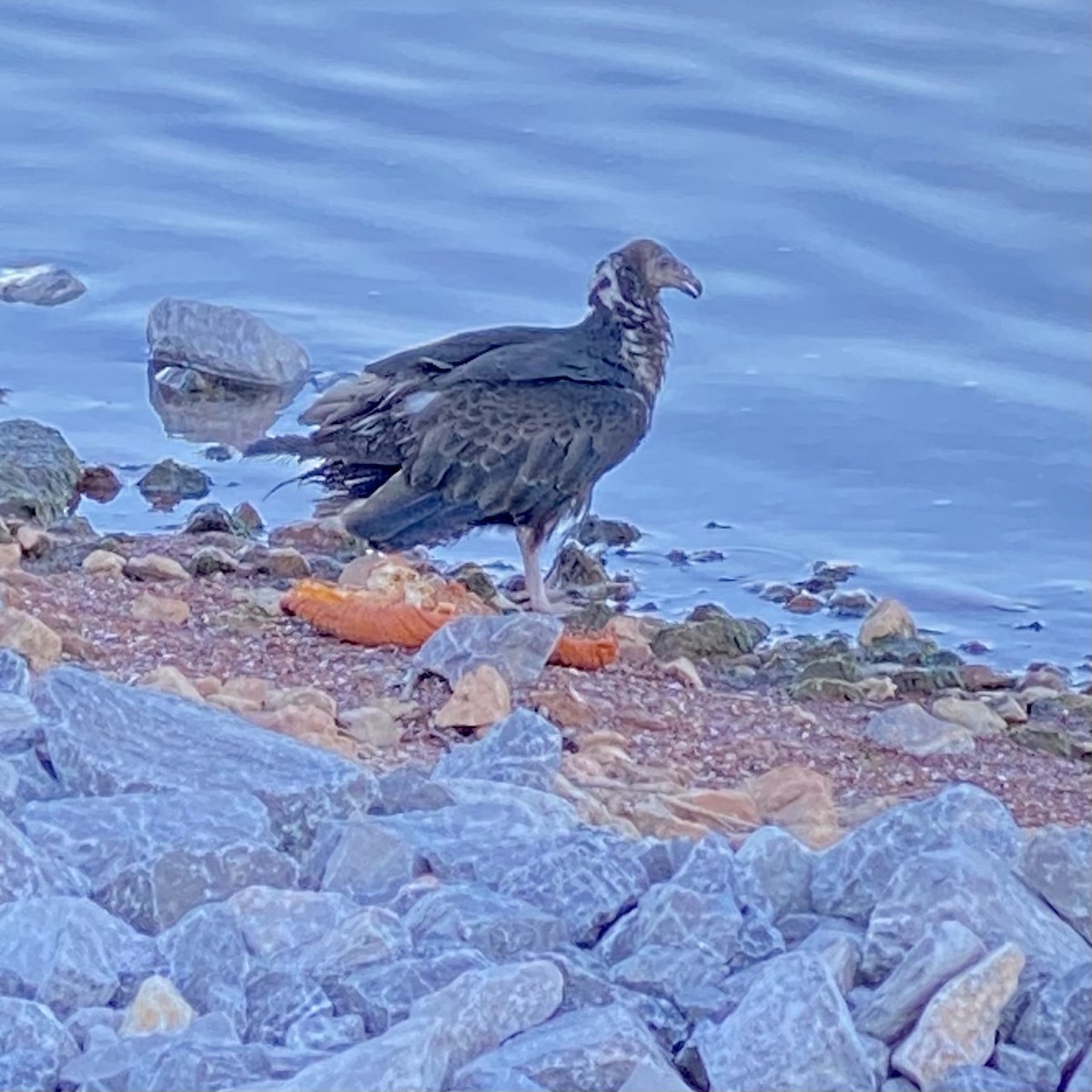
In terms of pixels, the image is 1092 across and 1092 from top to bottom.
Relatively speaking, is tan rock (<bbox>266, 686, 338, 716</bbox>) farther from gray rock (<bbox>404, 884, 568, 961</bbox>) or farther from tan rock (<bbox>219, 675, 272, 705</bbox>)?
gray rock (<bbox>404, 884, 568, 961</bbox>)

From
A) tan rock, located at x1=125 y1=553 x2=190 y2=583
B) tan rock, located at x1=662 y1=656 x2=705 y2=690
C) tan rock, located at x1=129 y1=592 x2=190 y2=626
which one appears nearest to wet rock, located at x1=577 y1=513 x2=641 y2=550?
tan rock, located at x1=125 y1=553 x2=190 y2=583

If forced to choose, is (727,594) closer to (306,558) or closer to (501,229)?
(306,558)

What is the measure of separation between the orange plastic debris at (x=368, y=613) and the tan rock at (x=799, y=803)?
3.70ft

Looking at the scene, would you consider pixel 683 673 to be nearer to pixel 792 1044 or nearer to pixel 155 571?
pixel 155 571

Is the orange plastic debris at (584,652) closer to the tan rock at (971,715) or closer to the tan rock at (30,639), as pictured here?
the tan rock at (971,715)

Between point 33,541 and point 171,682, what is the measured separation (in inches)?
81.6

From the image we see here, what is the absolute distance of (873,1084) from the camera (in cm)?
346

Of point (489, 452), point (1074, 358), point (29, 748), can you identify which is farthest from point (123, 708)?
point (1074, 358)

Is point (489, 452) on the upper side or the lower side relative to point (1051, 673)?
upper

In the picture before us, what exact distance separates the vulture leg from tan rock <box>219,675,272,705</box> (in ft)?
5.85

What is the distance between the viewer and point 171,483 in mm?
8547

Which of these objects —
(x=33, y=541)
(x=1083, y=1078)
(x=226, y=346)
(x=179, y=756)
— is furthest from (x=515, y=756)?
(x=226, y=346)

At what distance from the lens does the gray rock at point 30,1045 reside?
3412 millimetres

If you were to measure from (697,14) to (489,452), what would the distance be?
19.1ft
